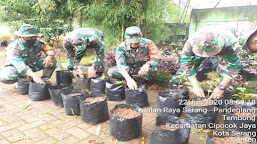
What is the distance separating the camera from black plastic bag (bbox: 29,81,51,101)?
3.02 m

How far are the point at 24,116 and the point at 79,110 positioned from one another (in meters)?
0.79

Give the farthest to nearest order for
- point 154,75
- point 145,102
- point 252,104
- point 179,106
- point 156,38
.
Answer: point 156,38, point 154,75, point 145,102, point 179,106, point 252,104

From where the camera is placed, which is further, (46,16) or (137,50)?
(46,16)

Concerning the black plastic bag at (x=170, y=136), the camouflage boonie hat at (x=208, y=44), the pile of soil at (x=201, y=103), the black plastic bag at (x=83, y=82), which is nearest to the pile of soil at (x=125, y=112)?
the black plastic bag at (x=170, y=136)

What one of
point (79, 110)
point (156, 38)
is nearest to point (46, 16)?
point (156, 38)

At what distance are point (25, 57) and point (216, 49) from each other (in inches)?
135

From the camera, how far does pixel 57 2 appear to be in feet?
22.2

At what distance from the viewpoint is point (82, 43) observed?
A: 3361mm

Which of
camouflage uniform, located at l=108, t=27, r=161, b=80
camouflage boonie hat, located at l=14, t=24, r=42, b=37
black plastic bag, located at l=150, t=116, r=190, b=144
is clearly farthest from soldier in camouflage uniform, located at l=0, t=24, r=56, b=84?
black plastic bag, located at l=150, t=116, r=190, b=144

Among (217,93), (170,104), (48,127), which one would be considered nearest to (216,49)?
(217,93)

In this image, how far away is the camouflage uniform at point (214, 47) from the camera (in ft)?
6.79

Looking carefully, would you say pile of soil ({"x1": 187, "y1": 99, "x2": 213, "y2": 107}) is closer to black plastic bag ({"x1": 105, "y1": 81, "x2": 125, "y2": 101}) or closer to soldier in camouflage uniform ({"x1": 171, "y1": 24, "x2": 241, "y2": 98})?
soldier in camouflage uniform ({"x1": 171, "y1": 24, "x2": 241, "y2": 98})

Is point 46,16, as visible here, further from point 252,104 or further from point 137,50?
point 252,104

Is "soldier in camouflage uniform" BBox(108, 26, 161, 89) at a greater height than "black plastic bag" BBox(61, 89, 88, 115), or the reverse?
"soldier in camouflage uniform" BBox(108, 26, 161, 89)
